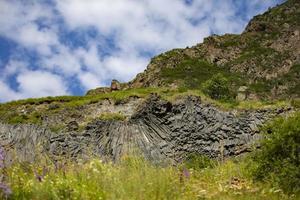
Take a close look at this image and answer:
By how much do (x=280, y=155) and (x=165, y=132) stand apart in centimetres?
1867

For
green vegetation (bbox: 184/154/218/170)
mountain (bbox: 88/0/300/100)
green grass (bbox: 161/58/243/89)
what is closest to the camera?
green vegetation (bbox: 184/154/218/170)

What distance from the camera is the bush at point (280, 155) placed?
38.7 feet

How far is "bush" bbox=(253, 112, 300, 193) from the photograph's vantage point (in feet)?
38.7

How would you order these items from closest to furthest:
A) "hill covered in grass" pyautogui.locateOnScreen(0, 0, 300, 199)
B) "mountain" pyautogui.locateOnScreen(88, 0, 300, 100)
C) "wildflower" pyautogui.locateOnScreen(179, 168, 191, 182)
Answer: "hill covered in grass" pyautogui.locateOnScreen(0, 0, 300, 199), "wildflower" pyautogui.locateOnScreen(179, 168, 191, 182), "mountain" pyautogui.locateOnScreen(88, 0, 300, 100)

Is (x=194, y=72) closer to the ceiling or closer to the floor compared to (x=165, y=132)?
closer to the ceiling

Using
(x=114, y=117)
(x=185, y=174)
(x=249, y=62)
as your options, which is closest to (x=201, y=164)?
(x=185, y=174)

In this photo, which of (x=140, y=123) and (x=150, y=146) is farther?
(x=140, y=123)

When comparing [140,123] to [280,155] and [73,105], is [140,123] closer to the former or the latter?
[73,105]

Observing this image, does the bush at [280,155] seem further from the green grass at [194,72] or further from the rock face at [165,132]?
the green grass at [194,72]

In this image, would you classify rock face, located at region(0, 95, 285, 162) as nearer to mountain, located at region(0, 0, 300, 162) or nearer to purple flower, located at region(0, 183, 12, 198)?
mountain, located at region(0, 0, 300, 162)

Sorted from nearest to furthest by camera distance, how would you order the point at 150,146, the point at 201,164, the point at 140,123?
the point at 201,164, the point at 150,146, the point at 140,123

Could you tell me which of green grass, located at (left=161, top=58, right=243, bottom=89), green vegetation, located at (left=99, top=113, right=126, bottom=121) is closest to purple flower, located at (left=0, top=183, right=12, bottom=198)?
green vegetation, located at (left=99, top=113, right=126, bottom=121)

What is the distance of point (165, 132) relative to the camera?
31281 mm

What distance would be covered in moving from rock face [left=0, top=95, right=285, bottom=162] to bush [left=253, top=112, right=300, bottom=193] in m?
15.4
